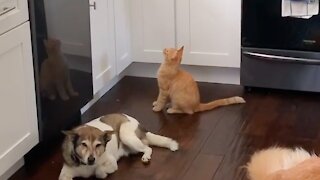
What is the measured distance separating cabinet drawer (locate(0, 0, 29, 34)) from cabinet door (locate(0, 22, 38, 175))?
0.09 ft

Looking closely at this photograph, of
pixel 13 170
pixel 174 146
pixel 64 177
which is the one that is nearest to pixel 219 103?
pixel 174 146

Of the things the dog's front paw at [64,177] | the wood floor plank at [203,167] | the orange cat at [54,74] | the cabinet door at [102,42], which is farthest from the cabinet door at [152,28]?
the dog's front paw at [64,177]

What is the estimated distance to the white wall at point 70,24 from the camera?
3.09m

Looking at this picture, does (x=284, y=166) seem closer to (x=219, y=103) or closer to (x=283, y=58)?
(x=219, y=103)

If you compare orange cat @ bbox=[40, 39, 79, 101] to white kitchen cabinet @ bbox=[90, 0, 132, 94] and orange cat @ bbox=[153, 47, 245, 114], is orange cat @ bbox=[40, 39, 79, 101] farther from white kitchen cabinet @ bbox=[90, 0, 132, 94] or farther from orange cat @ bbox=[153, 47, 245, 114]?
orange cat @ bbox=[153, 47, 245, 114]

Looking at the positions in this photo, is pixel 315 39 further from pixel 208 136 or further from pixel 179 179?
pixel 179 179

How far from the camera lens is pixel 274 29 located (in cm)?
386

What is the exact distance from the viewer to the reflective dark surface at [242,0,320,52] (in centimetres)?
378

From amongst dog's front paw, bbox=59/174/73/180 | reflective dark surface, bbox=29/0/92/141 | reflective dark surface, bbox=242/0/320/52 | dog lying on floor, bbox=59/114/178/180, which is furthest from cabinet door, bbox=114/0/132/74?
dog's front paw, bbox=59/174/73/180

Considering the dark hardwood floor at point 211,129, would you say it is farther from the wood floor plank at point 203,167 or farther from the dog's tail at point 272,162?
the dog's tail at point 272,162

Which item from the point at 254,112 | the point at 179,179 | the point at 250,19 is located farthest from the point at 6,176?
the point at 250,19

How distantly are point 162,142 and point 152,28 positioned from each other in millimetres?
1090

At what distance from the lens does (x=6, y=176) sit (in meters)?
3.06

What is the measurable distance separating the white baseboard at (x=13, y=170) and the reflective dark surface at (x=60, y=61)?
17cm
